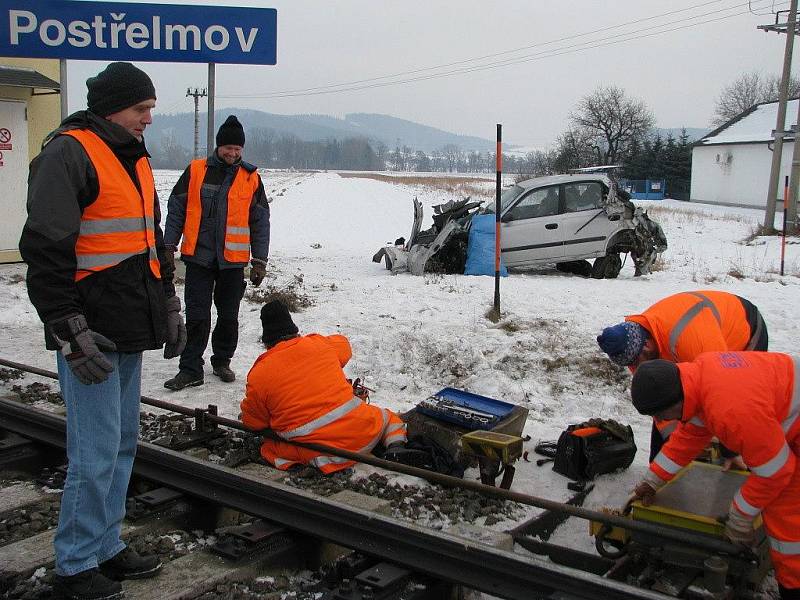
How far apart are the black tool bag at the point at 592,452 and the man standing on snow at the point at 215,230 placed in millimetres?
3225

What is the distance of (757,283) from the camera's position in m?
11.2

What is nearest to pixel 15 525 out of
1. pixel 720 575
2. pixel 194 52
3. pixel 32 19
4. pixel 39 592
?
pixel 39 592

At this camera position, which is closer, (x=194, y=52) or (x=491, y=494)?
(x=491, y=494)

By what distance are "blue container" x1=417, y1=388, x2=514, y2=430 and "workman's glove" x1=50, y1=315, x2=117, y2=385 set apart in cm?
300

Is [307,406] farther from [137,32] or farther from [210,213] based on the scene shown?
[137,32]

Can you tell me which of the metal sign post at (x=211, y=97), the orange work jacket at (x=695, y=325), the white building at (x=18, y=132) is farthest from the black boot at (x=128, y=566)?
the white building at (x=18, y=132)

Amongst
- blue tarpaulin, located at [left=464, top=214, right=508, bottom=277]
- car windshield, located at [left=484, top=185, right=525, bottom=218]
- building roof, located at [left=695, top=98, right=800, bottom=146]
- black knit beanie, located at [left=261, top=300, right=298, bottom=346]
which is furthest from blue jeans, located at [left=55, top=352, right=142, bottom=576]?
building roof, located at [left=695, top=98, right=800, bottom=146]

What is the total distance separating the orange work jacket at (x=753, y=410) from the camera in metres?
3.30

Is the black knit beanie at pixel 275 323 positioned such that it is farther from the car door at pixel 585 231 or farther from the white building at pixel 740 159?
the white building at pixel 740 159

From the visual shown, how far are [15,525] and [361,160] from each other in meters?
193

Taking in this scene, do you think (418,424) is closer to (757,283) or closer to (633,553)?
(633,553)

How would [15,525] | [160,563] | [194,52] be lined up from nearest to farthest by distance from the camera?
[160,563]
[15,525]
[194,52]

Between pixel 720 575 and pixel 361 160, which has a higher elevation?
pixel 361 160

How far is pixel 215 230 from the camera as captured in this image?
683 centimetres
